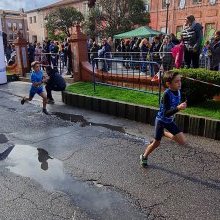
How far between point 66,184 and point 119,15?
34.0 meters

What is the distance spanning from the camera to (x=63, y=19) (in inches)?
1893

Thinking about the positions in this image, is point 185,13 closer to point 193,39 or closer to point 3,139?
point 193,39

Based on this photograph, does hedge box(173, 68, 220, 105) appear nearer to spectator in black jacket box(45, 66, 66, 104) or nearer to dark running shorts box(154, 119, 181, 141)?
dark running shorts box(154, 119, 181, 141)

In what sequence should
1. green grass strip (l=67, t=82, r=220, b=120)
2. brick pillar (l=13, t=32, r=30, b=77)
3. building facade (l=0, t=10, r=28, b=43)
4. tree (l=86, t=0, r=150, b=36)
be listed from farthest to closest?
building facade (l=0, t=10, r=28, b=43) → tree (l=86, t=0, r=150, b=36) → brick pillar (l=13, t=32, r=30, b=77) → green grass strip (l=67, t=82, r=220, b=120)

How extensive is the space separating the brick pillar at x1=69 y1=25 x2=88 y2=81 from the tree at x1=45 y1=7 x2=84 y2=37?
36.0m

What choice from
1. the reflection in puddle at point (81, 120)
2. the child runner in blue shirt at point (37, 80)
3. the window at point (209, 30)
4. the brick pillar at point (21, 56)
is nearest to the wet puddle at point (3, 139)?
the reflection in puddle at point (81, 120)

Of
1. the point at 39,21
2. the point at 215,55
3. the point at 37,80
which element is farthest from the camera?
the point at 39,21

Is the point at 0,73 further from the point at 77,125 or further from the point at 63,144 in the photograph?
the point at 63,144

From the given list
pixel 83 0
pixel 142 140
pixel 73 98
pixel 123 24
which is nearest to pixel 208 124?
pixel 142 140

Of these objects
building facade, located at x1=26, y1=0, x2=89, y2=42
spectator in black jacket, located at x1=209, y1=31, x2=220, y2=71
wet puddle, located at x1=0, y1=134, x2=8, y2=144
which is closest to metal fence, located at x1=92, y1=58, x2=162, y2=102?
spectator in black jacket, located at x1=209, y1=31, x2=220, y2=71

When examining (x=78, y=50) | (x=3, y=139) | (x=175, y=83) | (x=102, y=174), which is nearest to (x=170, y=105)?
(x=175, y=83)

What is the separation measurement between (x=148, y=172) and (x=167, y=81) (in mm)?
1438

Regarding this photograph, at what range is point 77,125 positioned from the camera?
7.75 meters

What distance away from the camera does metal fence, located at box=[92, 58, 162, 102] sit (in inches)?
372
